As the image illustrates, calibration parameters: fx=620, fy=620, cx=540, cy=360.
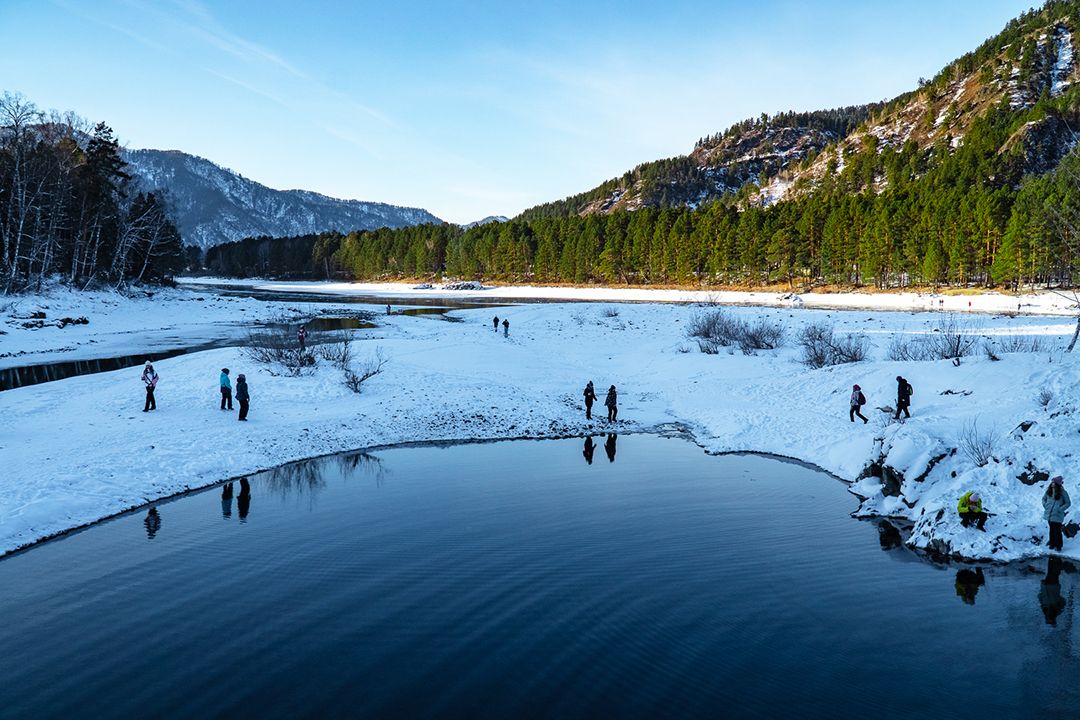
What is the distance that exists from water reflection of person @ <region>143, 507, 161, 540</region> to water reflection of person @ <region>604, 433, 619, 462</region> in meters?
12.1

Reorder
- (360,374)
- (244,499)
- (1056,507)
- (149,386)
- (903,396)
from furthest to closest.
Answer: (360,374), (149,386), (903,396), (244,499), (1056,507)

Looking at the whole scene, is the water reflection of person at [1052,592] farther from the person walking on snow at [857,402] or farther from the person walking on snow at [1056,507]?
the person walking on snow at [857,402]

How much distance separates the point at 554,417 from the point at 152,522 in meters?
14.1

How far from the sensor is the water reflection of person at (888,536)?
12.8m

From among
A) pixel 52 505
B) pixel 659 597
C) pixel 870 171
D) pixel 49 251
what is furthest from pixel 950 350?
pixel 870 171

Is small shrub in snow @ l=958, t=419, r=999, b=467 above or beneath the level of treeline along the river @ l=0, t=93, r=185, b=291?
beneath

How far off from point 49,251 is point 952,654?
2648 inches

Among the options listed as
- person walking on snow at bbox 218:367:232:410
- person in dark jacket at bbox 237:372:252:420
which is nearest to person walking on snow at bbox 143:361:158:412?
person walking on snow at bbox 218:367:232:410

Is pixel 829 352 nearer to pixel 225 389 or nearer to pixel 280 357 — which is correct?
pixel 280 357

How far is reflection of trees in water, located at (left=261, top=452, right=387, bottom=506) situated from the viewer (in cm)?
1622

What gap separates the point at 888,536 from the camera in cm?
1335

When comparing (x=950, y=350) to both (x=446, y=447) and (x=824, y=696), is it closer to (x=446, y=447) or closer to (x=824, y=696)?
(x=446, y=447)

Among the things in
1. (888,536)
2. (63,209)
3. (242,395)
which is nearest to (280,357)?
(242,395)

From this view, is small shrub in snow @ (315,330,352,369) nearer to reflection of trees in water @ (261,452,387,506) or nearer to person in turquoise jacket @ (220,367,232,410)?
person in turquoise jacket @ (220,367,232,410)
